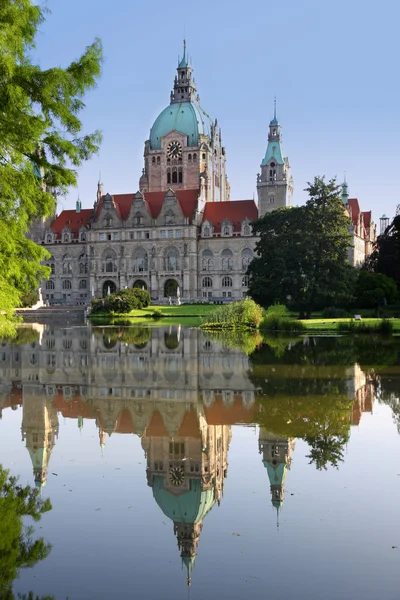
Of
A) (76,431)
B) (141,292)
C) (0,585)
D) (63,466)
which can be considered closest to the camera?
(0,585)

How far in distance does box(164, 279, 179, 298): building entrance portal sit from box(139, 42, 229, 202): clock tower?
58.9 feet

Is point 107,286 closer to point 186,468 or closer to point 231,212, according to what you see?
point 231,212

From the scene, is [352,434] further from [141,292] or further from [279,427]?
[141,292]

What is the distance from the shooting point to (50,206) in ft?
42.3

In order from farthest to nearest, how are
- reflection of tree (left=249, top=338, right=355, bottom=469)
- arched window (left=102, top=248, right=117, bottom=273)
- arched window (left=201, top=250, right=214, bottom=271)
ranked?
arched window (left=102, top=248, right=117, bottom=273), arched window (left=201, top=250, right=214, bottom=271), reflection of tree (left=249, top=338, right=355, bottom=469)

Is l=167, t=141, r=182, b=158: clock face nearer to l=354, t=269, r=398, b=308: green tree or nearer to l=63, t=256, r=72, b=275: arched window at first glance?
l=63, t=256, r=72, b=275: arched window

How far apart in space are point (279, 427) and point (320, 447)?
4.53 feet

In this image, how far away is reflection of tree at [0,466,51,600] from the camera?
601 cm

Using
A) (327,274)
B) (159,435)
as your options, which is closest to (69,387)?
(159,435)

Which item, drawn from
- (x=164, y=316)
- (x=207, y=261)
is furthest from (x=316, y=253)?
(x=207, y=261)

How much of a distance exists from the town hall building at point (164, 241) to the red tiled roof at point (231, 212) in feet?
0.53

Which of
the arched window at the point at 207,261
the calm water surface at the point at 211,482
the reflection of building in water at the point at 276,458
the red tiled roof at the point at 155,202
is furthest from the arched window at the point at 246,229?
the reflection of building in water at the point at 276,458

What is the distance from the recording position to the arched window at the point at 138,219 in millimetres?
105312

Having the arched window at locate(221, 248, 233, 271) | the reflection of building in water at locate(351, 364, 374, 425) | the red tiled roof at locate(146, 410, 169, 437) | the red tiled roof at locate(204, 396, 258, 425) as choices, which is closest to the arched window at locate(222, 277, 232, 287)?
the arched window at locate(221, 248, 233, 271)
